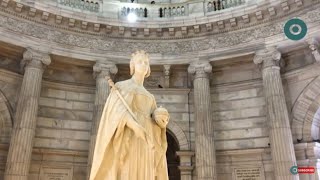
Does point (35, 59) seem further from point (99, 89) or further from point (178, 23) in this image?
point (178, 23)

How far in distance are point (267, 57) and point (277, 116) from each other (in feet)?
7.47

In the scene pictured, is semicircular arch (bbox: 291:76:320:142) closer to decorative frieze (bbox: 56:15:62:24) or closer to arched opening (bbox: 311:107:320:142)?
arched opening (bbox: 311:107:320:142)

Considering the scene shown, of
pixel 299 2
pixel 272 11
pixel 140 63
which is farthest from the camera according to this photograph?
pixel 272 11

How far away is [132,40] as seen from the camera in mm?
13961

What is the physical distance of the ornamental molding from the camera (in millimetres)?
12258

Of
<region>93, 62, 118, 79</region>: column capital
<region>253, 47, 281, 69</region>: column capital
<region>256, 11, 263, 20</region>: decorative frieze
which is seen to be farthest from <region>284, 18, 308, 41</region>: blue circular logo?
<region>93, 62, 118, 79</region>: column capital

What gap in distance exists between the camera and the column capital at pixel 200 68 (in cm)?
1323

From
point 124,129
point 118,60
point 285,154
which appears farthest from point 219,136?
point 124,129

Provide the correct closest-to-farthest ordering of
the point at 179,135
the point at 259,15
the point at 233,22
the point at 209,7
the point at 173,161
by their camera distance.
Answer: the point at 259,15
the point at 233,22
the point at 179,135
the point at 209,7
the point at 173,161

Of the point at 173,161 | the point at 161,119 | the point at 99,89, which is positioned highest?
the point at 99,89

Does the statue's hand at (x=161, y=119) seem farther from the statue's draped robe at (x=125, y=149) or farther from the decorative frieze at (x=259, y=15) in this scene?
the decorative frieze at (x=259, y=15)

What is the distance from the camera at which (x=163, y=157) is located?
4590mm

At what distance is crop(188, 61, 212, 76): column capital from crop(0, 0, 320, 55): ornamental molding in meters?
0.59

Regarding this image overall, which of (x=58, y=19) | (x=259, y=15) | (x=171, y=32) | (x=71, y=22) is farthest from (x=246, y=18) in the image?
(x=58, y=19)
